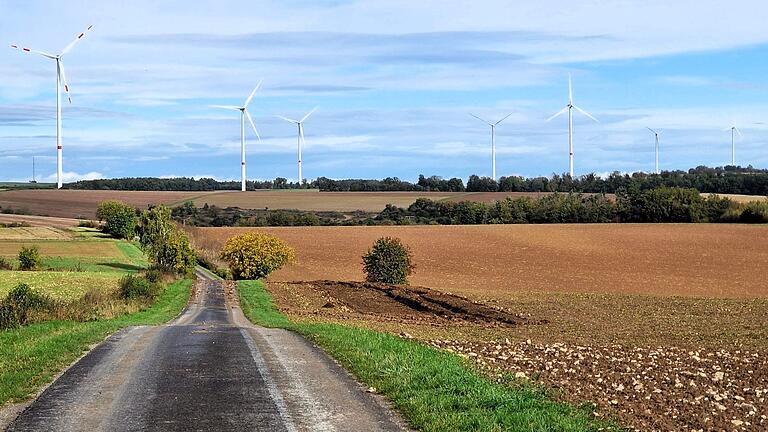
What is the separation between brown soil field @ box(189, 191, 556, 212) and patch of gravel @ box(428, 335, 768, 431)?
112 m

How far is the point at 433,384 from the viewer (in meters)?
13.4

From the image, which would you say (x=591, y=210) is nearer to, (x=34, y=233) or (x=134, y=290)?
(x=34, y=233)

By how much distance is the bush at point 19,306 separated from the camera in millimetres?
25656

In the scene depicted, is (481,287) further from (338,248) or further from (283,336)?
(283,336)

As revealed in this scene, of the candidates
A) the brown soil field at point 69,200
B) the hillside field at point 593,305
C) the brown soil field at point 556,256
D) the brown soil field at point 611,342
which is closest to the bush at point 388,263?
the brown soil field at point 556,256

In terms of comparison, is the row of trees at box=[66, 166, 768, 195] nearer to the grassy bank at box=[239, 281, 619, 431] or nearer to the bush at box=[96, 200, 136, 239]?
the bush at box=[96, 200, 136, 239]

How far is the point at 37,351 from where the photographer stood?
690 inches

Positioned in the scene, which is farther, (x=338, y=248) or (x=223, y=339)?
(x=338, y=248)

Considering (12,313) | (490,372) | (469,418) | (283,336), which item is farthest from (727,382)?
(12,313)

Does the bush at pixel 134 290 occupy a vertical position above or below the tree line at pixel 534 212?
below

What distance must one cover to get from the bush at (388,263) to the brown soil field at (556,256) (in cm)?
240

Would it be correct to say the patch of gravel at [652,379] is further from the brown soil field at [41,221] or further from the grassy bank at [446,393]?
the brown soil field at [41,221]

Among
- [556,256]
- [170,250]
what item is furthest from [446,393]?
[556,256]

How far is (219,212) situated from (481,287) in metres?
72.2
